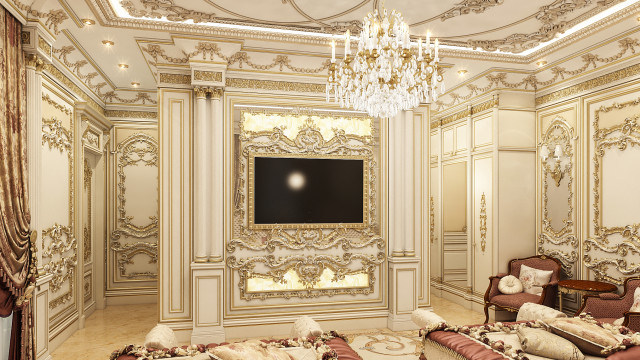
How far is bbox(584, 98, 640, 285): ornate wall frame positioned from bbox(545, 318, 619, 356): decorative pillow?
1962 millimetres

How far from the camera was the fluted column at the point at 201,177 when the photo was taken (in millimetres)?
4406

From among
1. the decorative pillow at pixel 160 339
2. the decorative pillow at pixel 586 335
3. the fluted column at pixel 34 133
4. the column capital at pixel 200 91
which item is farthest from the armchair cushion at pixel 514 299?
the fluted column at pixel 34 133

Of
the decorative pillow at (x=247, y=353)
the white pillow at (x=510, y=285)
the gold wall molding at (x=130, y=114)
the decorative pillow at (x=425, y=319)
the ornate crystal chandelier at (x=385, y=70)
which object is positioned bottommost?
the white pillow at (x=510, y=285)

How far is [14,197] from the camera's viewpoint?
9.86 ft

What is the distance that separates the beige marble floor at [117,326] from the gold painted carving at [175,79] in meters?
2.88

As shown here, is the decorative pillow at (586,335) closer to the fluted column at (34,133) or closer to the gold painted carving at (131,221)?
the fluted column at (34,133)

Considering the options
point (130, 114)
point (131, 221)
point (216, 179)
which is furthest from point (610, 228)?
point (130, 114)

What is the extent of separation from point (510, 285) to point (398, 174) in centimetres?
195

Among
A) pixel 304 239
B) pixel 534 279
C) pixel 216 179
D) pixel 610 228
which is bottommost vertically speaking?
pixel 534 279

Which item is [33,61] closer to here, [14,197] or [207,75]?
[14,197]

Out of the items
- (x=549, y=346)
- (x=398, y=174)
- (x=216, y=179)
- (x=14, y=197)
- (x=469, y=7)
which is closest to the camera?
(x=549, y=346)

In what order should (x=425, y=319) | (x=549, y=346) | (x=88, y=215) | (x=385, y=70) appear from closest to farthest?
(x=549, y=346), (x=385, y=70), (x=425, y=319), (x=88, y=215)

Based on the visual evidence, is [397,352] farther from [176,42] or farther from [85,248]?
[85,248]

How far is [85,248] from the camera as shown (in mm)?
5301
